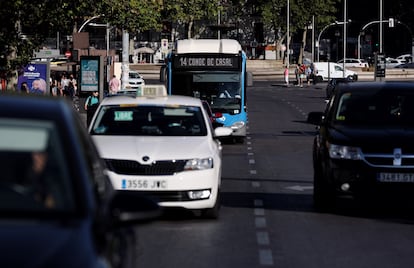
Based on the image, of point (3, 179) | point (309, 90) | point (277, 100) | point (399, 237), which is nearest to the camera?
point (3, 179)

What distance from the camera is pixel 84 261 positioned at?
5.17 meters

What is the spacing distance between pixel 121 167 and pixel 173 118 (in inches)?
64.7

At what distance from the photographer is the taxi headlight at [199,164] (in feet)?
48.4

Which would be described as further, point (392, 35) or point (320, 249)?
point (392, 35)

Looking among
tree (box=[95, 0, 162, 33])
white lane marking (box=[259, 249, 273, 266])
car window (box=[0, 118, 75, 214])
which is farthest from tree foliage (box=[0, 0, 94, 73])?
car window (box=[0, 118, 75, 214])

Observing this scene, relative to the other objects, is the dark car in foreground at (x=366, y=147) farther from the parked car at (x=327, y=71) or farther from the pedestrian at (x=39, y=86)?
the parked car at (x=327, y=71)

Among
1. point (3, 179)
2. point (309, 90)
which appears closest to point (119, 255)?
point (3, 179)

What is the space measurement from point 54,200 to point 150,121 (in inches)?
398

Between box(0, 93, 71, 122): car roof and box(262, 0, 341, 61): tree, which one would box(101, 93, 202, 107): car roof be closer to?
box(0, 93, 71, 122): car roof

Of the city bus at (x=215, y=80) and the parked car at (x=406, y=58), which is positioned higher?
the city bus at (x=215, y=80)

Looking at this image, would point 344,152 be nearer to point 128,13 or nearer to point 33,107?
point 33,107

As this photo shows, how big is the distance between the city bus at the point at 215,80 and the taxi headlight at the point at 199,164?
1721 cm

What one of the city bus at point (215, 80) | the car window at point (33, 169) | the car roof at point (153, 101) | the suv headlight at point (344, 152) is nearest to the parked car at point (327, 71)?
the city bus at point (215, 80)

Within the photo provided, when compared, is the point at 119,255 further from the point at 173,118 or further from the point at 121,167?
the point at 173,118
